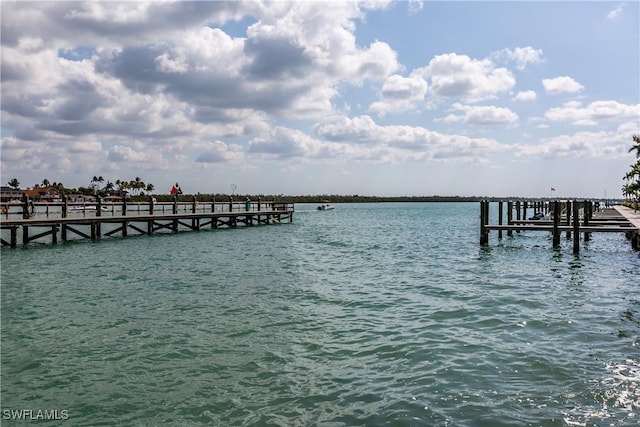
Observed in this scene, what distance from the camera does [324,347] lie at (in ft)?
31.2

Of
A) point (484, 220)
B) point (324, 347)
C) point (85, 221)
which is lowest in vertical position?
point (324, 347)

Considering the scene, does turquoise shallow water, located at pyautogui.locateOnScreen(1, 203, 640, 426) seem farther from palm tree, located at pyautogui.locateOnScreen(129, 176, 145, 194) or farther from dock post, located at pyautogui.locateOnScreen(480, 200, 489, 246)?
palm tree, located at pyautogui.locateOnScreen(129, 176, 145, 194)

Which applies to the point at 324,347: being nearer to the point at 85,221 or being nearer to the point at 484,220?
the point at 484,220

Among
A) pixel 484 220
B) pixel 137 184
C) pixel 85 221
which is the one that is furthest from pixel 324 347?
pixel 137 184

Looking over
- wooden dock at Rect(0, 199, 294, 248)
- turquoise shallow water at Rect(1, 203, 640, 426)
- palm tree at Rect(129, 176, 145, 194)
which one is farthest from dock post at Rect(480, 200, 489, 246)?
palm tree at Rect(129, 176, 145, 194)

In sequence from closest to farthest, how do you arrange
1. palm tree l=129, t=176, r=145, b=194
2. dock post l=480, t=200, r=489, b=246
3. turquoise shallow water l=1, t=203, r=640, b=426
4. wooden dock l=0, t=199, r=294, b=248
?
1. turquoise shallow water l=1, t=203, r=640, b=426
2. dock post l=480, t=200, r=489, b=246
3. wooden dock l=0, t=199, r=294, b=248
4. palm tree l=129, t=176, r=145, b=194

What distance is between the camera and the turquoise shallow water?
6.80 metres

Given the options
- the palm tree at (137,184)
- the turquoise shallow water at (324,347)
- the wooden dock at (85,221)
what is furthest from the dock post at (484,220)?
the palm tree at (137,184)

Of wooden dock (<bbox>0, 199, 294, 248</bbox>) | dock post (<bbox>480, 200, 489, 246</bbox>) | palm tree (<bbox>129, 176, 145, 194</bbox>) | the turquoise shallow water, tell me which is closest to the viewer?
the turquoise shallow water

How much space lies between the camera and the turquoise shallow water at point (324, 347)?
22.3 feet

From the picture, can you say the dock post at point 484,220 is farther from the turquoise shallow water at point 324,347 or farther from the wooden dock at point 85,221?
the wooden dock at point 85,221

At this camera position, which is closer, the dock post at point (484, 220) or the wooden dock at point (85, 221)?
the dock post at point (484, 220)

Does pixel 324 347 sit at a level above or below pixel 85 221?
below

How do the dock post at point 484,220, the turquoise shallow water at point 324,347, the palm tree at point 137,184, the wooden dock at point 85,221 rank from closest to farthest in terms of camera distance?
the turquoise shallow water at point 324,347, the dock post at point 484,220, the wooden dock at point 85,221, the palm tree at point 137,184
